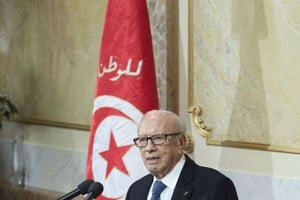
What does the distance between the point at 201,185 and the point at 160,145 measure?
10.1 inches

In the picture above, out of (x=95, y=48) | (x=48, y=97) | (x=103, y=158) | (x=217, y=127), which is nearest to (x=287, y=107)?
(x=217, y=127)

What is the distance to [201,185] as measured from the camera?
2703 mm

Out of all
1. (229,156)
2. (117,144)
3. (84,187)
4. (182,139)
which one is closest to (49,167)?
(117,144)

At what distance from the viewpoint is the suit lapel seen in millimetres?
2689

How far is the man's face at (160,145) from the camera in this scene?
2.70 m

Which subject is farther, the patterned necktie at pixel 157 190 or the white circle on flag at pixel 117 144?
the white circle on flag at pixel 117 144

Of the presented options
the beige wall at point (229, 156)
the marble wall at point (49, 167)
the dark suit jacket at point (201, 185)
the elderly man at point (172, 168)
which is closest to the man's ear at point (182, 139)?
the elderly man at point (172, 168)

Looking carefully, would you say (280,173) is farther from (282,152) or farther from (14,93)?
(14,93)

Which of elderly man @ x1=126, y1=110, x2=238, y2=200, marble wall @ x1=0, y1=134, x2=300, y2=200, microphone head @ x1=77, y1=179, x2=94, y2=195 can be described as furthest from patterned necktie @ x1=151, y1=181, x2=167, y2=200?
marble wall @ x1=0, y1=134, x2=300, y2=200

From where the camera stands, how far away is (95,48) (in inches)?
171

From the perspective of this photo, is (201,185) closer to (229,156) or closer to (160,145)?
(160,145)

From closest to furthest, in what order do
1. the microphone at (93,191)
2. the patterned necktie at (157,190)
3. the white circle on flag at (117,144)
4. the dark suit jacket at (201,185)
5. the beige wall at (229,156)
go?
1. the microphone at (93,191)
2. the dark suit jacket at (201,185)
3. the patterned necktie at (157,190)
4. the beige wall at (229,156)
5. the white circle on flag at (117,144)

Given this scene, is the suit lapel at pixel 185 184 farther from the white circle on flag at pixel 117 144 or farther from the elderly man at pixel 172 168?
the white circle on flag at pixel 117 144

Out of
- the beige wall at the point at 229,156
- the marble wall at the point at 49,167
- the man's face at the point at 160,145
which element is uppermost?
the man's face at the point at 160,145
